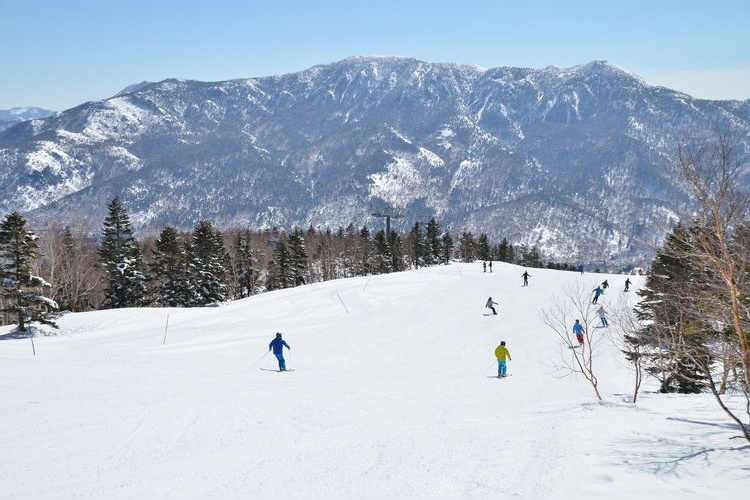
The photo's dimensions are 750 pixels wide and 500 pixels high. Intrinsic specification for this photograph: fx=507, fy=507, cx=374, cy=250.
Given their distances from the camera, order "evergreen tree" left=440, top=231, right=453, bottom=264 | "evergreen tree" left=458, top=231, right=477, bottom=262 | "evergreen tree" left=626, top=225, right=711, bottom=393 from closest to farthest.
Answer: "evergreen tree" left=626, top=225, right=711, bottom=393 → "evergreen tree" left=440, top=231, right=453, bottom=264 → "evergreen tree" left=458, top=231, right=477, bottom=262

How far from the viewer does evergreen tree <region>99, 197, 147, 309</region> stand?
45.5 meters

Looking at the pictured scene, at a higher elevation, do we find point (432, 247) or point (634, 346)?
point (432, 247)

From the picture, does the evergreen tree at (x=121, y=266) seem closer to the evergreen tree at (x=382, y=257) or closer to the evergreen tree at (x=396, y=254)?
the evergreen tree at (x=382, y=257)

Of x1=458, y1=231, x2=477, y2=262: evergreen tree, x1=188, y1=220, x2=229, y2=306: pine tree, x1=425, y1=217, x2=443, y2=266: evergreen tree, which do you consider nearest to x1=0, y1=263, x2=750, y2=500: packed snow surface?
x1=188, y1=220, x2=229, y2=306: pine tree

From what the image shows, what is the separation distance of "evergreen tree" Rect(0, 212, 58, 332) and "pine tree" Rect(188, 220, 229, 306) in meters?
19.5

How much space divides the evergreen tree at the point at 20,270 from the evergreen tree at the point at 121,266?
677 inches

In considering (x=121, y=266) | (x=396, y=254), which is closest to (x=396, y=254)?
(x=396, y=254)

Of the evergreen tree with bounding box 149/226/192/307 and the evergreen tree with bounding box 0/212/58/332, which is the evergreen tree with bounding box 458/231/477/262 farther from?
the evergreen tree with bounding box 0/212/58/332

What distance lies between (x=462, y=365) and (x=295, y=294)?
776 inches

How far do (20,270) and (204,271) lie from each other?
2101 centimetres

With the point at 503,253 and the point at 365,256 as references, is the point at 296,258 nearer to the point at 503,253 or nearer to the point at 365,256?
the point at 365,256

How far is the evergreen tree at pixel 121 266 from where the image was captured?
45531 millimetres

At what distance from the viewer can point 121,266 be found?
45.4m

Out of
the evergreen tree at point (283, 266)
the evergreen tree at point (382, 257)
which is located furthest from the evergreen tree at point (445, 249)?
the evergreen tree at point (283, 266)
